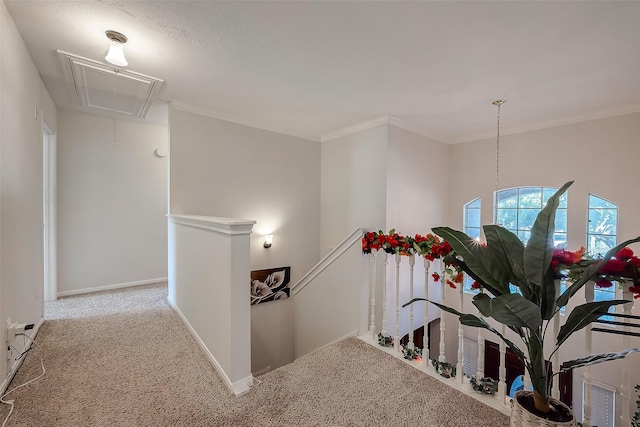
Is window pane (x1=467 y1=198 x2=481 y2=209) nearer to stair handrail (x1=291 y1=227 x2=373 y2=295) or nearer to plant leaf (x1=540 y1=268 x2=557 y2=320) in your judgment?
stair handrail (x1=291 y1=227 x2=373 y2=295)

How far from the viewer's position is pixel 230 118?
12.1 feet

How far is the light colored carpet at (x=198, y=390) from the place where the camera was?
1530 millimetres

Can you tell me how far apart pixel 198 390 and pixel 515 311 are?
1.90 meters

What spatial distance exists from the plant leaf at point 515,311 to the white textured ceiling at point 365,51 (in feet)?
5.71

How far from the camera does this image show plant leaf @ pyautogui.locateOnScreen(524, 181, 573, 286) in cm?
112

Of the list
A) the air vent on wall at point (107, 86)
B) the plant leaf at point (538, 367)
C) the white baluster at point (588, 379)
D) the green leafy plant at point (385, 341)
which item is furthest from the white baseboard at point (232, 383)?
the air vent on wall at point (107, 86)

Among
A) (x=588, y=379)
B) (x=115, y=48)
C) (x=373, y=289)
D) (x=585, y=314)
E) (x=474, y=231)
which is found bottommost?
(x=588, y=379)

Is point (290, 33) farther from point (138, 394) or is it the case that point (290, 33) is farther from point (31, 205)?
point (138, 394)

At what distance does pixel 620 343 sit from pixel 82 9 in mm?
5896

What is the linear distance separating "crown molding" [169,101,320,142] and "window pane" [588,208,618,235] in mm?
3992

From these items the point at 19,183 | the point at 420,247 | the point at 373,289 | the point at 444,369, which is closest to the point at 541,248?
the point at 420,247

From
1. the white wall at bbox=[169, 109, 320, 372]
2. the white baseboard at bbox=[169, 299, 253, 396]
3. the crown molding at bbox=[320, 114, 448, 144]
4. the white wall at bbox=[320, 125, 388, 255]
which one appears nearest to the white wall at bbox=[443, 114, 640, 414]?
the crown molding at bbox=[320, 114, 448, 144]

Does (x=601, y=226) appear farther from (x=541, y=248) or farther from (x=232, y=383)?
(x=232, y=383)

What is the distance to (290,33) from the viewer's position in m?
1.95
